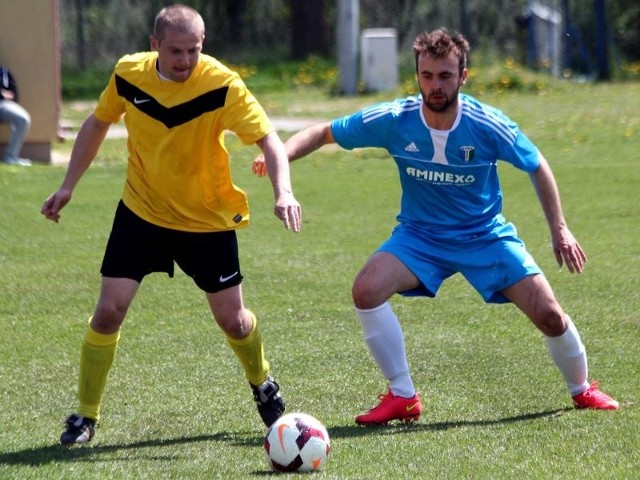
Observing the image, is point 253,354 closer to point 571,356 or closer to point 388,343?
point 388,343

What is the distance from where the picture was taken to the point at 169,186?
227 inches

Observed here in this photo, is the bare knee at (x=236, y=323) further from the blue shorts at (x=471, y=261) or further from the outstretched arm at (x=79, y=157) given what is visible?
the outstretched arm at (x=79, y=157)

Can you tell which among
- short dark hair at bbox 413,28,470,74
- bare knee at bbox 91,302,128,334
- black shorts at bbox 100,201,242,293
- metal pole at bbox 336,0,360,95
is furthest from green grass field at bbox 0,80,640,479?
metal pole at bbox 336,0,360,95

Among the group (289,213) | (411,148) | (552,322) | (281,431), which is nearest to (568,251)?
(552,322)

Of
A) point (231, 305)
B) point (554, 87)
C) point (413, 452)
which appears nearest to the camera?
point (413, 452)

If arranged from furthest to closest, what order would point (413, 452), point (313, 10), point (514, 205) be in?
1. point (313, 10)
2. point (514, 205)
3. point (413, 452)

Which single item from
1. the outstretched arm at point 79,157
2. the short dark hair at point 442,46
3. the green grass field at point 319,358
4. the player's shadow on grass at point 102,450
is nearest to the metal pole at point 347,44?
the green grass field at point 319,358

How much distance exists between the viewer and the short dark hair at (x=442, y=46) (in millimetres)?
5898

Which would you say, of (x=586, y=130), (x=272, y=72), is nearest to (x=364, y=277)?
(x=586, y=130)

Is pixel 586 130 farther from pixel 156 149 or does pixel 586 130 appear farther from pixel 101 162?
pixel 156 149

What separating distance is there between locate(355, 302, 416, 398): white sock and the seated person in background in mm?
9981

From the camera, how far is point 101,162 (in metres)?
16.1

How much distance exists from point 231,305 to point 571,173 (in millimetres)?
9632

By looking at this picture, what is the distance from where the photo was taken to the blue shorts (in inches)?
240
